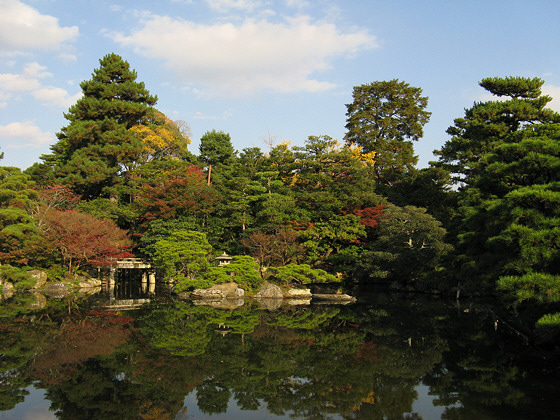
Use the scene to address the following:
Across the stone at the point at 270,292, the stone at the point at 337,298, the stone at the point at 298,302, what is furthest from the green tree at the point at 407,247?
the stone at the point at 270,292

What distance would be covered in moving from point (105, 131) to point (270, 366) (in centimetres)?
2512

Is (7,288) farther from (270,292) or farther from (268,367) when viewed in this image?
(268,367)

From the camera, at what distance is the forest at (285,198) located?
56.3 feet

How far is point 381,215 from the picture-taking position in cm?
2298

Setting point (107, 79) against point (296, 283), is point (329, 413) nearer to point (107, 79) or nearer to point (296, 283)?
point (296, 283)

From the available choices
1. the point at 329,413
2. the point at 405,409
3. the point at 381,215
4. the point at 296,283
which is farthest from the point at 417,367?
the point at 381,215

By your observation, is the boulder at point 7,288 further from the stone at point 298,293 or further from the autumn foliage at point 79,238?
the stone at point 298,293

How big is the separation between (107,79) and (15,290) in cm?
1712

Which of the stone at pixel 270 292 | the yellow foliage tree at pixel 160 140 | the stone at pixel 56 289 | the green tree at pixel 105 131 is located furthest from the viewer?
the yellow foliage tree at pixel 160 140

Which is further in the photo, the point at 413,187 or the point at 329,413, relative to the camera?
the point at 413,187

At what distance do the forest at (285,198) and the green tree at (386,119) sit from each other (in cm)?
10

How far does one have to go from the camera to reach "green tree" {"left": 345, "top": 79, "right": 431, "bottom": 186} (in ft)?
103

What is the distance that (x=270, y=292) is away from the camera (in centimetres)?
1845

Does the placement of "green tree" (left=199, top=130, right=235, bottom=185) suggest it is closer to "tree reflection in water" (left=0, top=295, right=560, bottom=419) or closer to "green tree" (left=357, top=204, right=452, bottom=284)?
"green tree" (left=357, top=204, right=452, bottom=284)
